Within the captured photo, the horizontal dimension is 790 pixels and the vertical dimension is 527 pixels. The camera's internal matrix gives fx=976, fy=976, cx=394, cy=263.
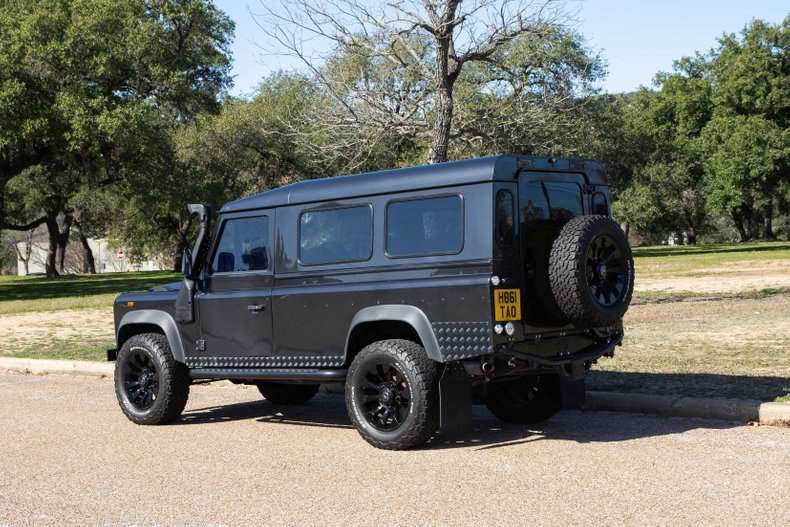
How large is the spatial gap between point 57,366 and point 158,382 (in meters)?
4.93

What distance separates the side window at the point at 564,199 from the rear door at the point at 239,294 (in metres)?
2.36

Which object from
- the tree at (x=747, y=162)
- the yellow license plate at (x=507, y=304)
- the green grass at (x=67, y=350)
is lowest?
the green grass at (x=67, y=350)

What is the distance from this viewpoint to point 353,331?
24.7 feet

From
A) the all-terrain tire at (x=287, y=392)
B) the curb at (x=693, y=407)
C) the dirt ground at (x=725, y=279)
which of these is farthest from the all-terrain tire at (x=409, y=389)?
the dirt ground at (x=725, y=279)

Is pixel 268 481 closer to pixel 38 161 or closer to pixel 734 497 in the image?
pixel 734 497

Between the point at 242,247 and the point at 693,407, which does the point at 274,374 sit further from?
the point at 693,407

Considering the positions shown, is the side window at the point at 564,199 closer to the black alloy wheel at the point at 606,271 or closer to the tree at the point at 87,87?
the black alloy wheel at the point at 606,271

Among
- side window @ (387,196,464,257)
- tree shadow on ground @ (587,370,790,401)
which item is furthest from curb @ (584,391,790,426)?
side window @ (387,196,464,257)

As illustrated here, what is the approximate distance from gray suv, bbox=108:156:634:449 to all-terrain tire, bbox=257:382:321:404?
126 cm

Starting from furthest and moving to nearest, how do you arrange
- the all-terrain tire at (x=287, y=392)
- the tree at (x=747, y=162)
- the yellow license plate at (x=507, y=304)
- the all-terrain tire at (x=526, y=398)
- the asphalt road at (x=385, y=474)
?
the tree at (x=747, y=162)
the all-terrain tire at (x=287, y=392)
the all-terrain tire at (x=526, y=398)
the yellow license plate at (x=507, y=304)
the asphalt road at (x=385, y=474)

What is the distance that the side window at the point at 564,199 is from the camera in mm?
7387

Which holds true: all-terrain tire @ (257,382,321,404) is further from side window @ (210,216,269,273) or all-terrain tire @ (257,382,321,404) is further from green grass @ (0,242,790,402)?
green grass @ (0,242,790,402)

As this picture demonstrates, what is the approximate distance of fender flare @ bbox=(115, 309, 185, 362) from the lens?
8.63 meters

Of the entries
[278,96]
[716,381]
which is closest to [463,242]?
[716,381]
